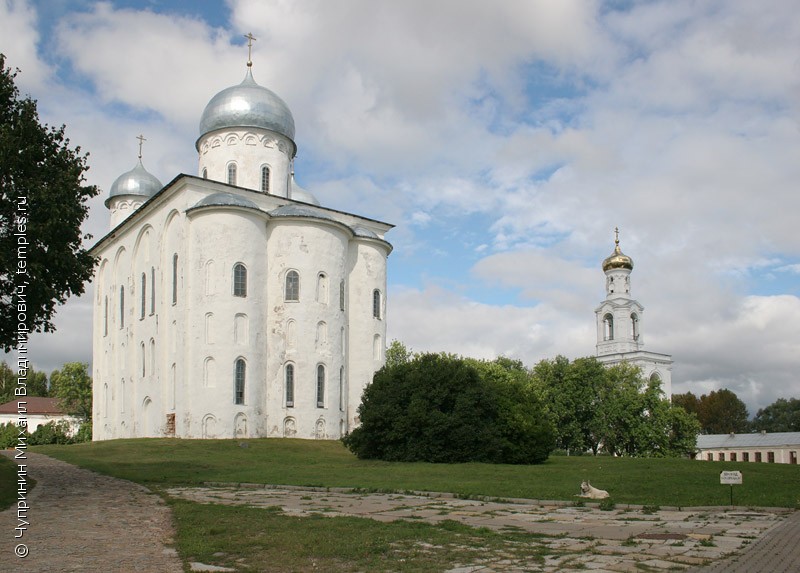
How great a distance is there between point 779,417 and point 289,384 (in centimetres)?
9180

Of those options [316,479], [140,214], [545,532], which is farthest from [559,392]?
[545,532]

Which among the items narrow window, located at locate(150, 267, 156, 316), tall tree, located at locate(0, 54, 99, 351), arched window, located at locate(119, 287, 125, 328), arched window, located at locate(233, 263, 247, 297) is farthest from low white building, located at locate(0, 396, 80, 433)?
tall tree, located at locate(0, 54, 99, 351)

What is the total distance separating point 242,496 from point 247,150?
109ft

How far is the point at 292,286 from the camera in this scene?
40.9m

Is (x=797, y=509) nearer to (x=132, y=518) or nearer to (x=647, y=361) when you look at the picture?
(x=132, y=518)

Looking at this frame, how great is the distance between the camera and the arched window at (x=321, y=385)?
40594 mm

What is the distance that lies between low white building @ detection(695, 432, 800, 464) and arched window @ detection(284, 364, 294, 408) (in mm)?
53987

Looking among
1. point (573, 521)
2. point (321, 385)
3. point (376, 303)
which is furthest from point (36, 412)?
point (573, 521)

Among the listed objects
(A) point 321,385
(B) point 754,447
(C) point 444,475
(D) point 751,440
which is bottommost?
(B) point 754,447

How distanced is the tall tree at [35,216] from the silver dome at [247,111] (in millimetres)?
29311

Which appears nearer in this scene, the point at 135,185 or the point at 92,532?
the point at 92,532

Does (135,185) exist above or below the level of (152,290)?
above

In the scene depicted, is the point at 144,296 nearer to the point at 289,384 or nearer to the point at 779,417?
the point at 289,384

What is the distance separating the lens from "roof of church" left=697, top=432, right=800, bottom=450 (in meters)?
81.7
